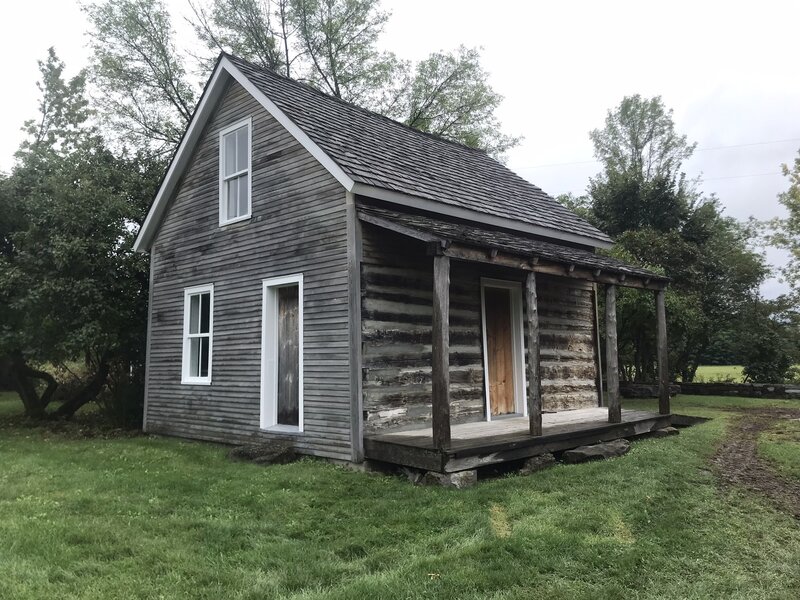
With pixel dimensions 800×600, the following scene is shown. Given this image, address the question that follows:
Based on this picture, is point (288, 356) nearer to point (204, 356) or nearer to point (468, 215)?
point (204, 356)

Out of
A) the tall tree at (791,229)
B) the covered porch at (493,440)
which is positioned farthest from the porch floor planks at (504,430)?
the tall tree at (791,229)

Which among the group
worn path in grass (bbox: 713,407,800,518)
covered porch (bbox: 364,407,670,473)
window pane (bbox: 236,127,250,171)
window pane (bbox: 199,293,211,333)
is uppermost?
window pane (bbox: 236,127,250,171)

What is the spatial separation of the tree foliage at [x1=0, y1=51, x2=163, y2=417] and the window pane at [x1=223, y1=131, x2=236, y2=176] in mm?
3654

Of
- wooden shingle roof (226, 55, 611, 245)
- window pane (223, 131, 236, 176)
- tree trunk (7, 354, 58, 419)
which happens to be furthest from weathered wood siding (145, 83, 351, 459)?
tree trunk (7, 354, 58, 419)

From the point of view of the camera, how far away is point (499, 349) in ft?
35.0

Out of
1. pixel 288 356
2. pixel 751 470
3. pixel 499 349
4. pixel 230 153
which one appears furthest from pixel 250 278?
pixel 751 470

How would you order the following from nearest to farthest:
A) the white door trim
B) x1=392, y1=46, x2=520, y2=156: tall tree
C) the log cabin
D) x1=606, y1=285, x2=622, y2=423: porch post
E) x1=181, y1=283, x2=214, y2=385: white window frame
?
the log cabin
x1=606, y1=285, x2=622, y2=423: porch post
x1=181, y1=283, x2=214, y2=385: white window frame
the white door trim
x1=392, y1=46, x2=520, y2=156: tall tree

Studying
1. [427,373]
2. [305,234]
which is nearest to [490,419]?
[427,373]

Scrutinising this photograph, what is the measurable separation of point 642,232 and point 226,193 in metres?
17.9

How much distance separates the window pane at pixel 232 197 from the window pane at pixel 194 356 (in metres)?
2.56

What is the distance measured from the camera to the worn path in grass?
6.29 meters

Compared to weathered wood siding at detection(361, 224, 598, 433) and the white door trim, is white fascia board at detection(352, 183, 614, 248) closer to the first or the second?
weathered wood siding at detection(361, 224, 598, 433)

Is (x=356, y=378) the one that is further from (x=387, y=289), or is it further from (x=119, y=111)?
(x=119, y=111)

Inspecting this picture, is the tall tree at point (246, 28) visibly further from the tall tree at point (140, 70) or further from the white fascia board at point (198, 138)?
the white fascia board at point (198, 138)
